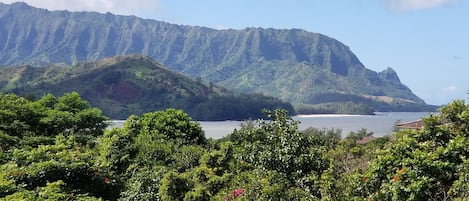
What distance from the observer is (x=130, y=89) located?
536ft

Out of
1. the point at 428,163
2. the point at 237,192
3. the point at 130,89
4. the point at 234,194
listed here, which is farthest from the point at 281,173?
the point at 130,89

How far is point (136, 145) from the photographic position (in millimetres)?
24562

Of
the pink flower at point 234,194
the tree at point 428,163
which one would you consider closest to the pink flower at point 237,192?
the pink flower at point 234,194

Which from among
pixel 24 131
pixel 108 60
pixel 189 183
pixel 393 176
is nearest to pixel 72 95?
pixel 24 131

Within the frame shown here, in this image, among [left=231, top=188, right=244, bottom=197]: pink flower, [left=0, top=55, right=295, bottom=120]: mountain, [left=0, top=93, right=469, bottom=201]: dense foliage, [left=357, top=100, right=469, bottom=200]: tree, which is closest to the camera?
[left=357, top=100, right=469, bottom=200]: tree

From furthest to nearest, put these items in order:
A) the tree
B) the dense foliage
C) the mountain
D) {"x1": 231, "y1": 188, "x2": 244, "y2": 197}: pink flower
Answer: the mountain → {"x1": 231, "y1": 188, "x2": 244, "y2": 197}: pink flower → the dense foliage → the tree

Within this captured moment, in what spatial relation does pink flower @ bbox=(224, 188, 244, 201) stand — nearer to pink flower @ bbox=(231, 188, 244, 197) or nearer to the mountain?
pink flower @ bbox=(231, 188, 244, 197)

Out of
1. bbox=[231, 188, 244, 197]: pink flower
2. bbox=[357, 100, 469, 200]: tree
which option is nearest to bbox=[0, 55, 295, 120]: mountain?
bbox=[231, 188, 244, 197]: pink flower

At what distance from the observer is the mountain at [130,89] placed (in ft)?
500

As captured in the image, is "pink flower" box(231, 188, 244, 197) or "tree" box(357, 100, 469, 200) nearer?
"tree" box(357, 100, 469, 200)

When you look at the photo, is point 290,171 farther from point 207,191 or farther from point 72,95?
point 72,95

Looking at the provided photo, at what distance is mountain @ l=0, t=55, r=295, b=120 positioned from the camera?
500ft

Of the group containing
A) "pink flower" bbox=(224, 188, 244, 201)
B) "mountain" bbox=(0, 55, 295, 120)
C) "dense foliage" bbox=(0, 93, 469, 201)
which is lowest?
"pink flower" bbox=(224, 188, 244, 201)

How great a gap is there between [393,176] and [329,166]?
3175mm
